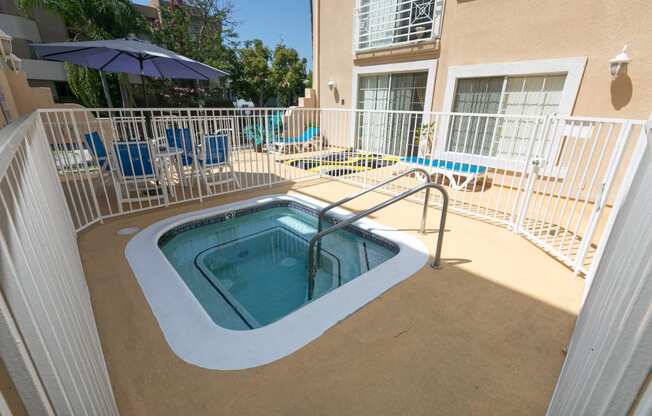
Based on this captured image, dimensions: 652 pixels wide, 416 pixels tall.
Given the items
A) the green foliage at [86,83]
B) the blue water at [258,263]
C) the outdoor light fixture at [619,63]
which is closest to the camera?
the blue water at [258,263]

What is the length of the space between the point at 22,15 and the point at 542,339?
2351 centimetres

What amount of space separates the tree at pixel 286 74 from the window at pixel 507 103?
16.7 metres

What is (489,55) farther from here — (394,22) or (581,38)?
(394,22)

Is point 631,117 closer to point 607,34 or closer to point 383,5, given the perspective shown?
point 607,34

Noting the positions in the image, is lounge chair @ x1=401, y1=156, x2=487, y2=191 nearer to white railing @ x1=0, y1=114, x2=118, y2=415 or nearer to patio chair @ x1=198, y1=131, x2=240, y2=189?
patio chair @ x1=198, y1=131, x2=240, y2=189

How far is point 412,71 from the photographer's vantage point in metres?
7.77

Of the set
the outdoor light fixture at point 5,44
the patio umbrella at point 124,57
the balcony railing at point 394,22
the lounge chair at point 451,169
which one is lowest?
the lounge chair at point 451,169

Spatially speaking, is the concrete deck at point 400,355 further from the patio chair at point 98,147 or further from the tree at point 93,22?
the tree at point 93,22

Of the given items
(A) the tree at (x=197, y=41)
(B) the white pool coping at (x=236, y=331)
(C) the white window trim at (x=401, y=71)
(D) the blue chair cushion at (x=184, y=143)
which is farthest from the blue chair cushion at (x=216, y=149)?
(A) the tree at (x=197, y=41)

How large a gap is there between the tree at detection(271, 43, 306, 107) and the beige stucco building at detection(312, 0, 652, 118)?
11678 mm

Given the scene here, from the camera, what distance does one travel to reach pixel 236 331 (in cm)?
206

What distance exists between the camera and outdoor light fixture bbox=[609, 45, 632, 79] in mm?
4477

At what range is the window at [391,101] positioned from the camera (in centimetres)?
793

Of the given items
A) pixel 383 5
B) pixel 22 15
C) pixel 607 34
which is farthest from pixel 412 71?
pixel 22 15
